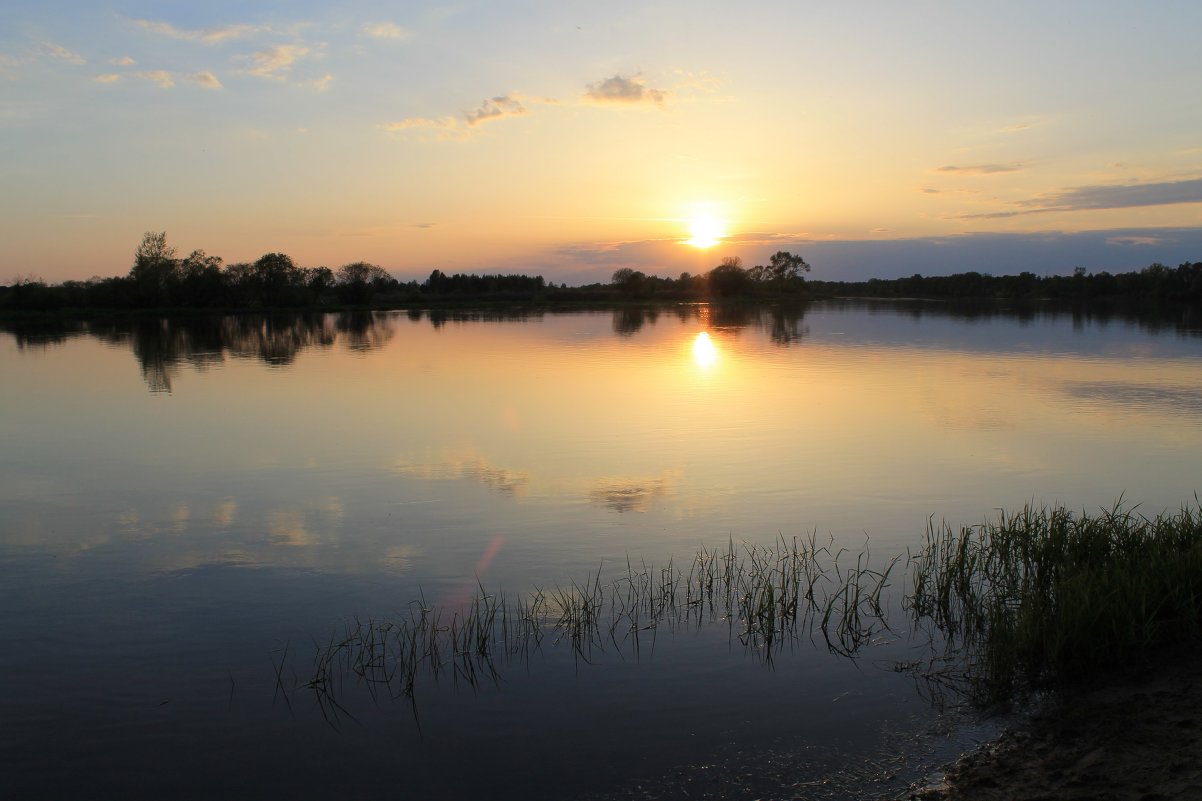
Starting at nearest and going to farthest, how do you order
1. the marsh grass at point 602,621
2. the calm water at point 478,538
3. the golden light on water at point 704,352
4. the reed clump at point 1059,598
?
1. the calm water at point 478,538
2. the reed clump at point 1059,598
3. the marsh grass at point 602,621
4. the golden light on water at point 704,352

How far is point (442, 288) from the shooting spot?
120m

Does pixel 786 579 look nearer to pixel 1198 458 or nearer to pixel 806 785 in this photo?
pixel 806 785

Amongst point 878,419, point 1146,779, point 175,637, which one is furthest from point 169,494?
point 878,419

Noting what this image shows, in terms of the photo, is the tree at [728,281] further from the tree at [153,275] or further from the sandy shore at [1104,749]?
the sandy shore at [1104,749]

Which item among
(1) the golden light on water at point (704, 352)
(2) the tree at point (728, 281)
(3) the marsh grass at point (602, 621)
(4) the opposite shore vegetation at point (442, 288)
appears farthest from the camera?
(2) the tree at point (728, 281)

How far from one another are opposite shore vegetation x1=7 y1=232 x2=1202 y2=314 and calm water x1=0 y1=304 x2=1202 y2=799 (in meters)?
56.6

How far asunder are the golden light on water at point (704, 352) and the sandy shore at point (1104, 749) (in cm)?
2299

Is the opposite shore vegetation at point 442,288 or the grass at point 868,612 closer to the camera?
the grass at point 868,612

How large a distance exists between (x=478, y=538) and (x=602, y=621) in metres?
2.65

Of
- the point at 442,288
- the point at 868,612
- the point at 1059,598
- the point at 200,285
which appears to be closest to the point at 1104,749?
the point at 1059,598

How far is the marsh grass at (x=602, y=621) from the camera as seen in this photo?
6266 millimetres

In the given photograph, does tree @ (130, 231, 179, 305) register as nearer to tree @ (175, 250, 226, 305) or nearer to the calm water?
tree @ (175, 250, 226, 305)

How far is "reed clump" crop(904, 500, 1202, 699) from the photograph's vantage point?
18.8 ft

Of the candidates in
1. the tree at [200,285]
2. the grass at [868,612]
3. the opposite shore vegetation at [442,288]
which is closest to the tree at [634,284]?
the opposite shore vegetation at [442,288]
